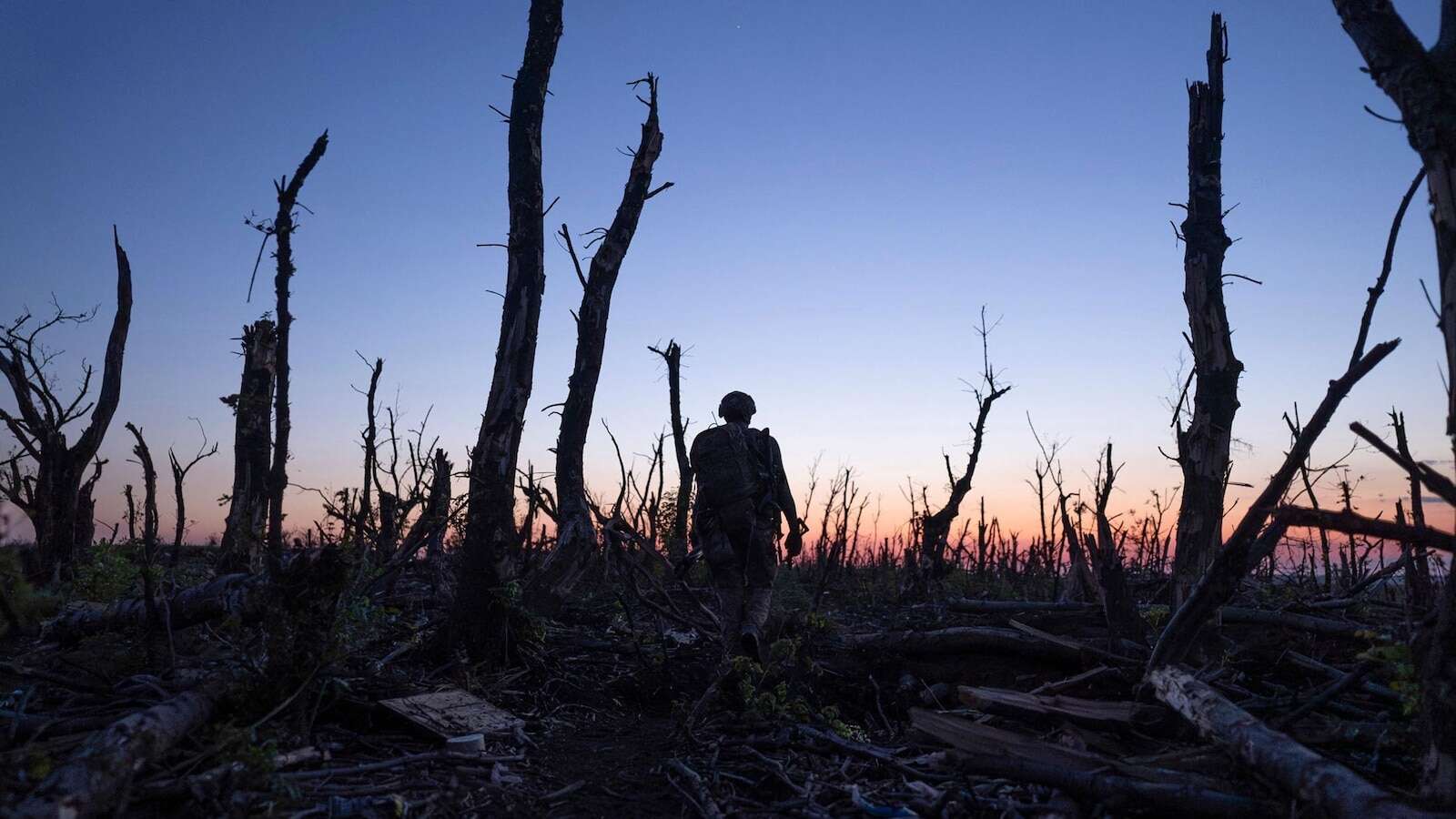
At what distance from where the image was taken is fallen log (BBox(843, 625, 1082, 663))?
706 cm

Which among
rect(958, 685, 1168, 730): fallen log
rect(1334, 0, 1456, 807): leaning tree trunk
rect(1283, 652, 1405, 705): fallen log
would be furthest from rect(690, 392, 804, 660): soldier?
rect(1334, 0, 1456, 807): leaning tree trunk

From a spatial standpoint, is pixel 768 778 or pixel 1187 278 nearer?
pixel 768 778

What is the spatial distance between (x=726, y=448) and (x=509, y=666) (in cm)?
262

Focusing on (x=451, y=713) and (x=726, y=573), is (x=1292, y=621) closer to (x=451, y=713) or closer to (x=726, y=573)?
(x=726, y=573)

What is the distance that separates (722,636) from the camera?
762 centimetres

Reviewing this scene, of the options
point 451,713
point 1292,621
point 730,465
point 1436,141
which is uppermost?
point 1436,141

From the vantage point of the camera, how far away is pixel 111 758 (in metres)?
3.39

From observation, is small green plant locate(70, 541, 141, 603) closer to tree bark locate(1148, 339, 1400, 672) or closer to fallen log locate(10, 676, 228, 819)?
fallen log locate(10, 676, 228, 819)

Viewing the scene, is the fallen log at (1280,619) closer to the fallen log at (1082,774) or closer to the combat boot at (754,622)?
the fallen log at (1082,774)

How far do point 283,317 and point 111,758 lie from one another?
49.5 feet

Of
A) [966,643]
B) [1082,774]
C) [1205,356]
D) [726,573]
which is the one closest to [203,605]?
[726,573]

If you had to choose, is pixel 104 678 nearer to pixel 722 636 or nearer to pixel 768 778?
pixel 768 778

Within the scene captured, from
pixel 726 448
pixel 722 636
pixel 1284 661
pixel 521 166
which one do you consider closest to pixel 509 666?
pixel 722 636

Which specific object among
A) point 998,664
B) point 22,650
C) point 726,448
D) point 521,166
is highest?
point 521,166
